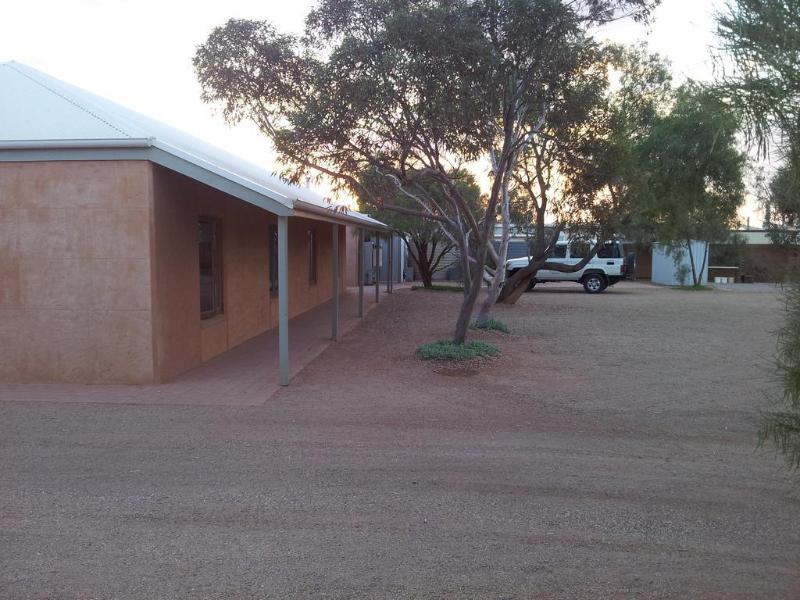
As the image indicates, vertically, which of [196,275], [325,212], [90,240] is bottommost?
[196,275]

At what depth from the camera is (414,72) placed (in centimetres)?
927

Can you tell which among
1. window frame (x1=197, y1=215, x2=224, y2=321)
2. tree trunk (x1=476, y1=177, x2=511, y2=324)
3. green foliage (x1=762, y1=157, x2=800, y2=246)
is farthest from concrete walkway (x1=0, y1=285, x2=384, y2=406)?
green foliage (x1=762, y1=157, x2=800, y2=246)

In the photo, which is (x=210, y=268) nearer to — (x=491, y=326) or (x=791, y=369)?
(x=491, y=326)

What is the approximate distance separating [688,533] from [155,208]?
6925 millimetres

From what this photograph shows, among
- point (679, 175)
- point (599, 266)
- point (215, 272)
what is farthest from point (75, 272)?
point (599, 266)

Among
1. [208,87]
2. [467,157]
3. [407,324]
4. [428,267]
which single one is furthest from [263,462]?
[428,267]

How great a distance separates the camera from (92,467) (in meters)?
6.00

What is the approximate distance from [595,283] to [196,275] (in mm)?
21150

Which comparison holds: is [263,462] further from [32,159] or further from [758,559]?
[32,159]

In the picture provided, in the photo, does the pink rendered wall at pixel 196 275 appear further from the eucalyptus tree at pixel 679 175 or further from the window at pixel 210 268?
the eucalyptus tree at pixel 679 175

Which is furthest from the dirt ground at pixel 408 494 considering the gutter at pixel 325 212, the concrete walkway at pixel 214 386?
the gutter at pixel 325 212

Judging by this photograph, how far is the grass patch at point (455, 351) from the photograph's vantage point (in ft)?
37.0

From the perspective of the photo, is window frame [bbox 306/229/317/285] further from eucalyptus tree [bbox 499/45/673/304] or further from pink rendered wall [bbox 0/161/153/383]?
pink rendered wall [bbox 0/161/153/383]

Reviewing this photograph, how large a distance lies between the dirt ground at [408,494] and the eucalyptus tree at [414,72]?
3.23 meters
